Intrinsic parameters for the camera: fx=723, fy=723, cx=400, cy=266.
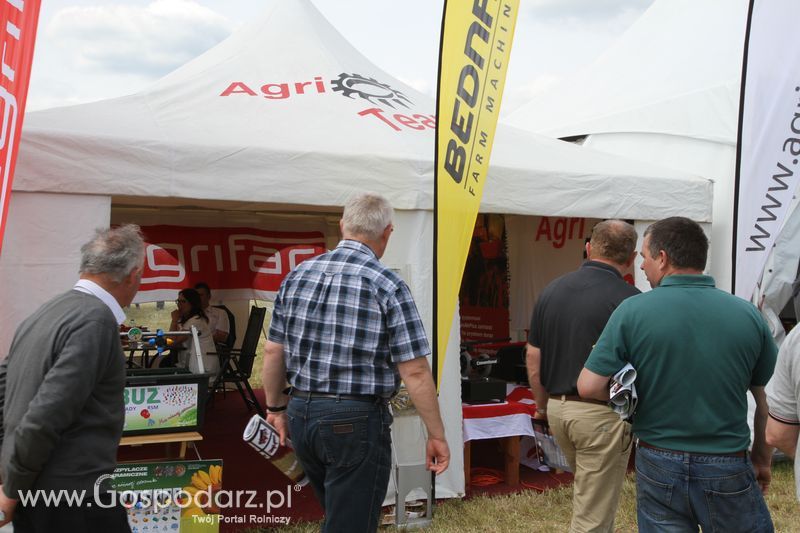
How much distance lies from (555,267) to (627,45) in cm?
280

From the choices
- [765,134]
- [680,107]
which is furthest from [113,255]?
[680,107]

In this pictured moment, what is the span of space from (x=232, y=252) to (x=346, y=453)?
515cm

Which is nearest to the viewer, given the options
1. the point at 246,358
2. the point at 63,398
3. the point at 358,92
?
the point at 63,398

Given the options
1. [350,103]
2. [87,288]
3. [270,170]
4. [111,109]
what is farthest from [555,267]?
[87,288]

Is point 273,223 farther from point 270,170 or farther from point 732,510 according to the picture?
point 732,510

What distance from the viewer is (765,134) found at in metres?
4.58

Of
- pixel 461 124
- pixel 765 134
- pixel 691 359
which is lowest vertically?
pixel 691 359

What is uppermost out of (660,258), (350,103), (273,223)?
(350,103)

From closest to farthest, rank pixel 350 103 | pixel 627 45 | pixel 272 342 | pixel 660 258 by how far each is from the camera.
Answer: pixel 660 258 → pixel 272 342 → pixel 350 103 → pixel 627 45

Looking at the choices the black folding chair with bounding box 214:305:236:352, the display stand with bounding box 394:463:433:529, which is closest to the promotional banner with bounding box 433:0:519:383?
the display stand with bounding box 394:463:433:529

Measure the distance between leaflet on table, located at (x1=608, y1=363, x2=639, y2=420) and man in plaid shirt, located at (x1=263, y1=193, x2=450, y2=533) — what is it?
549 mm

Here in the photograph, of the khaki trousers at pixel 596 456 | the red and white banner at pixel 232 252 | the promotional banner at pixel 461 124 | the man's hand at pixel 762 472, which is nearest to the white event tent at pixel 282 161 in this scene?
the promotional banner at pixel 461 124

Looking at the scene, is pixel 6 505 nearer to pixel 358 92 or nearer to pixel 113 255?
pixel 113 255

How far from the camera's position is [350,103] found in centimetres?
499
